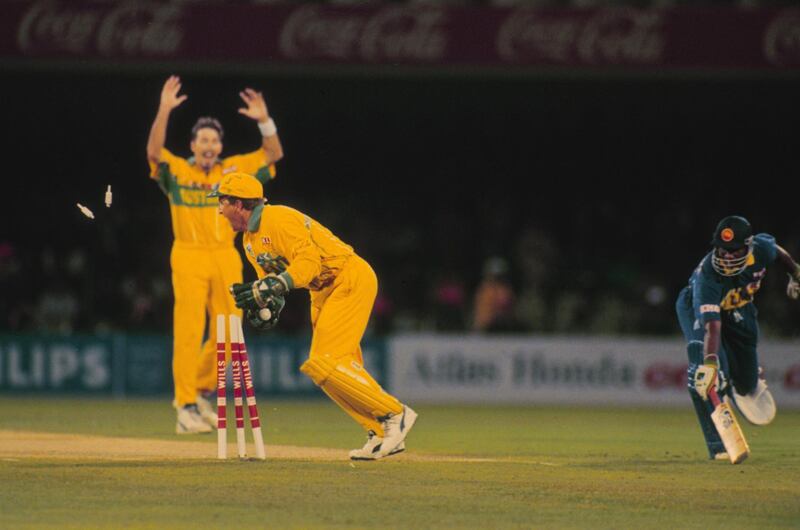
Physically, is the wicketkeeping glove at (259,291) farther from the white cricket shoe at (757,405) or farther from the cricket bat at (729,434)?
the white cricket shoe at (757,405)

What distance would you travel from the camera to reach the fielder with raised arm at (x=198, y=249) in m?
11.7

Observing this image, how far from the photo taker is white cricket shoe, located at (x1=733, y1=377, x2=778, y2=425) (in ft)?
36.0

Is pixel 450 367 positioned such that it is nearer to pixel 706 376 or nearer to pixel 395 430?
pixel 706 376

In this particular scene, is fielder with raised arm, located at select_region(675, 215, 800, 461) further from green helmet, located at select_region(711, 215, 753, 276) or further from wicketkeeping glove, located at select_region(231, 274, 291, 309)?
wicketkeeping glove, located at select_region(231, 274, 291, 309)

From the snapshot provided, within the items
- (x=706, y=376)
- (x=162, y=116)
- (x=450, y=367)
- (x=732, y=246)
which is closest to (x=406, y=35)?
(x=450, y=367)

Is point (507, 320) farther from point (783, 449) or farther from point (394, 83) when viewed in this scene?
point (783, 449)

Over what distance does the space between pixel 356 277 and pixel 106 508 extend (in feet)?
8.72

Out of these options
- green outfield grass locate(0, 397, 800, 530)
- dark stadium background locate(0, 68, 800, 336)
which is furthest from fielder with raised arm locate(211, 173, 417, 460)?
dark stadium background locate(0, 68, 800, 336)

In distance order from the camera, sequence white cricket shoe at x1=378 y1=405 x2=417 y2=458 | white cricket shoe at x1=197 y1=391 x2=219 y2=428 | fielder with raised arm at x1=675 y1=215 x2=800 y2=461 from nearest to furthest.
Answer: white cricket shoe at x1=378 y1=405 x2=417 y2=458 < fielder with raised arm at x1=675 y1=215 x2=800 y2=461 < white cricket shoe at x1=197 y1=391 x2=219 y2=428

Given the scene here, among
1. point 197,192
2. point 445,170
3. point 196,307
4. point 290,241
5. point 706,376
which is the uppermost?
point 445,170

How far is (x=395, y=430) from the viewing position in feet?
30.3

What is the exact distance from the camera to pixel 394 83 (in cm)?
2322

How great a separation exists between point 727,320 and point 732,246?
0.96m

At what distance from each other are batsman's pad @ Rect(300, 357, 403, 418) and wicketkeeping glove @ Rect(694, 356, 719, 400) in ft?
6.39
